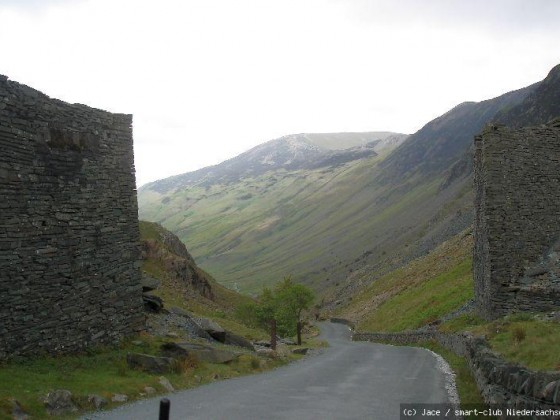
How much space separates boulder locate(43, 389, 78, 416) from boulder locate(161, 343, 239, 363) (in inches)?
278


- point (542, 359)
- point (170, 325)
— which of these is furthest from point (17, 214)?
point (542, 359)

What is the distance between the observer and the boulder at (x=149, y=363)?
19.2m

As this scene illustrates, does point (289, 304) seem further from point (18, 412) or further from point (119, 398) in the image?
point (18, 412)

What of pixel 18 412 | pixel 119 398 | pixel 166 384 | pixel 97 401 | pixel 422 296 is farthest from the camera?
pixel 422 296

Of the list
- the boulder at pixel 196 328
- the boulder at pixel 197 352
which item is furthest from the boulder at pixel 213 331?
the boulder at pixel 197 352

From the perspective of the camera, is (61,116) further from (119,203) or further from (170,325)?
(170,325)

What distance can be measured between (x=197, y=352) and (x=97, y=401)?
7611mm

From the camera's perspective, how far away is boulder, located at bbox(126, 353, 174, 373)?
1917cm

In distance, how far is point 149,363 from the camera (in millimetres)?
19266

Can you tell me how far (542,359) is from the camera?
13.6 metres

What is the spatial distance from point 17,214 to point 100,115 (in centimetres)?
672

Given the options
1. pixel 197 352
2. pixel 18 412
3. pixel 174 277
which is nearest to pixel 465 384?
pixel 197 352

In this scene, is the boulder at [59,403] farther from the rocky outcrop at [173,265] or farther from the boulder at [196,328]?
the rocky outcrop at [173,265]

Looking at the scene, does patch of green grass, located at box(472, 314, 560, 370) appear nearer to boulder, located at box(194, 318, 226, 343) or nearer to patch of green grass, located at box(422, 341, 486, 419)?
patch of green grass, located at box(422, 341, 486, 419)
